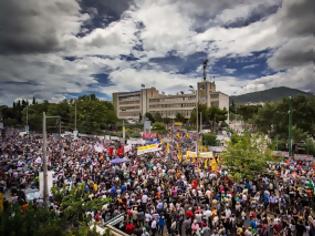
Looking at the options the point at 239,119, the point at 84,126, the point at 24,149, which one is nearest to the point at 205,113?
the point at 239,119

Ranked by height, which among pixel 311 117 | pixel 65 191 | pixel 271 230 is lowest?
pixel 271 230

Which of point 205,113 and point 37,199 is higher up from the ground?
point 205,113

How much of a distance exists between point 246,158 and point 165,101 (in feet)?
351

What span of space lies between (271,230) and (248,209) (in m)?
2.71

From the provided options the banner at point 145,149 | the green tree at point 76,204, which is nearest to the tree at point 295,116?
the banner at point 145,149

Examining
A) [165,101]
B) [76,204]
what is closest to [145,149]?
[76,204]

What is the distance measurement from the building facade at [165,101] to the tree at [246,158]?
75389 mm

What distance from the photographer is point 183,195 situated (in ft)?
52.6

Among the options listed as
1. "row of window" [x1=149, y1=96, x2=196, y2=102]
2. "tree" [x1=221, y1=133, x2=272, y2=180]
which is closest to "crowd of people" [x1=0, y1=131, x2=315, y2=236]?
"tree" [x1=221, y1=133, x2=272, y2=180]

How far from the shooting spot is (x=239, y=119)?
108 m

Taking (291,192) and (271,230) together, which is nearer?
(271,230)

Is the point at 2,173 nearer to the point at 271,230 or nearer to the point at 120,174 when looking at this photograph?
Result: the point at 120,174

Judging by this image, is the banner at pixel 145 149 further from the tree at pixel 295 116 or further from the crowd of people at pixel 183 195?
the tree at pixel 295 116

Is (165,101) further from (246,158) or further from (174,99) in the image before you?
(246,158)
